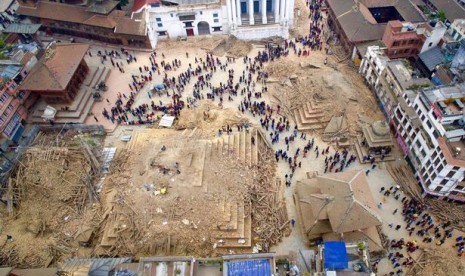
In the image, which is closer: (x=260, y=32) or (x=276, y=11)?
(x=276, y=11)

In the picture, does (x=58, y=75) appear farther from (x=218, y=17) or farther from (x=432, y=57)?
(x=432, y=57)

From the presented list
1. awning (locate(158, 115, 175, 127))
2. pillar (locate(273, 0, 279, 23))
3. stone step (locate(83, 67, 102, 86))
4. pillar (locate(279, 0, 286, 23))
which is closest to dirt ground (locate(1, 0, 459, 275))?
awning (locate(158, 115, 175, 127))

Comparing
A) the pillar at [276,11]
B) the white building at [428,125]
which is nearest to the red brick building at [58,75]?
the pillar at [276,11]

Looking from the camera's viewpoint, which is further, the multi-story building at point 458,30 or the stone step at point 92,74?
the stone step at point 92,74

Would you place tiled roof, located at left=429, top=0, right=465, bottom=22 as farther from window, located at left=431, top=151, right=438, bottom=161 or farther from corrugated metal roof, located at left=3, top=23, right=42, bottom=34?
corrugated metal roof, located at left=3, top=23, right=42, bottom=34

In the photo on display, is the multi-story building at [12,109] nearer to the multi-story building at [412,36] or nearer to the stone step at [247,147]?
the stone step at [247,147]

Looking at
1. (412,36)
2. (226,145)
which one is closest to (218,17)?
(226,145)

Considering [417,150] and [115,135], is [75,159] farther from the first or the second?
[417,150]
